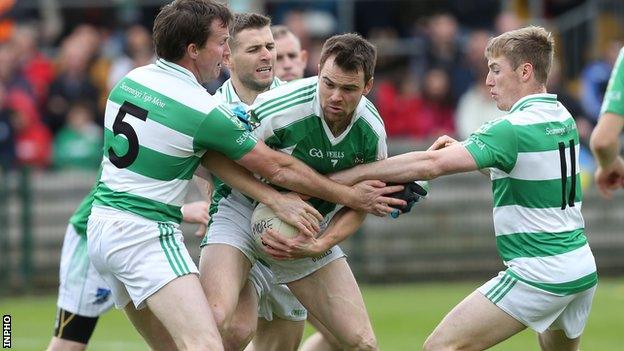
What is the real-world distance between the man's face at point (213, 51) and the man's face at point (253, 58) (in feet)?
3.65

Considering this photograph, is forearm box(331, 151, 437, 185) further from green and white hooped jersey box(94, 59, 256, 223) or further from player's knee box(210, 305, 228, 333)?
player's knee box(210, 305, 228, 333)

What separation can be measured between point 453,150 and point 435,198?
28.5ft

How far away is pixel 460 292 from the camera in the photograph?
15391 millimetres

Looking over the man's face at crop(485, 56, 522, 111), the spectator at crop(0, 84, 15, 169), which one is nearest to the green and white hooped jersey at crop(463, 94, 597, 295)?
the man's face at crop(485, 56, 522, 111)

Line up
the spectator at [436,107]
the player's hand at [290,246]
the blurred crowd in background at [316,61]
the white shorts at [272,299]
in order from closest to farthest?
the player's hand at [290,246] → the white shorts at [272,299] → the blurred crowd in background at [316,61] → the spectator at [436,107]

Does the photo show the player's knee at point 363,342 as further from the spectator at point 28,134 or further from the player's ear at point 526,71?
the spectator at point 28,134

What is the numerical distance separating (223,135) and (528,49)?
190cm

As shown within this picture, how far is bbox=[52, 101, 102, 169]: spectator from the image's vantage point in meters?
16.4

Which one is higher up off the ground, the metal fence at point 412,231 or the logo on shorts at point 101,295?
the logo on shorts at point 101,295

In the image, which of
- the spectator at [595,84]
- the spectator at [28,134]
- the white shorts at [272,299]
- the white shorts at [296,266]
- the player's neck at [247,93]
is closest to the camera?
the white shorts at [296,266]

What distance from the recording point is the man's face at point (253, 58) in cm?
894

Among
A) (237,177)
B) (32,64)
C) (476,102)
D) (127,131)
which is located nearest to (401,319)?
(476,102)

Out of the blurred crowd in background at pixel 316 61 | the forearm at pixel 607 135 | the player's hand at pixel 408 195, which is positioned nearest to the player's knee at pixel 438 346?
the player's hand at pixel 408 195

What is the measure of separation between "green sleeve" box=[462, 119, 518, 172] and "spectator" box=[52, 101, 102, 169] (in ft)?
30.1
